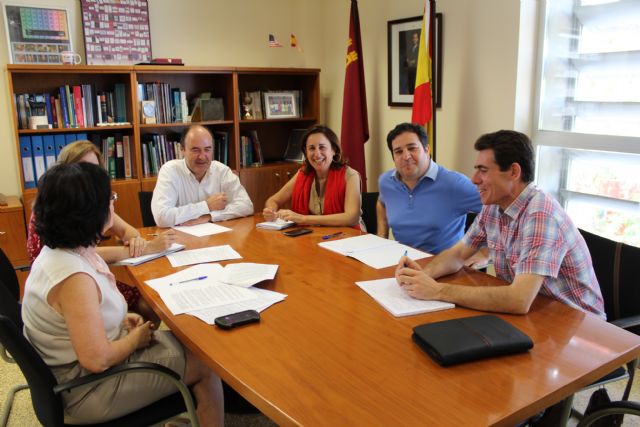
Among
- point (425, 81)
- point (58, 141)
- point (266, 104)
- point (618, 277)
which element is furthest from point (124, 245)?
point (266, 104)

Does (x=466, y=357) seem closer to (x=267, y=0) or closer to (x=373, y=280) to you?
(x=373, y=280)

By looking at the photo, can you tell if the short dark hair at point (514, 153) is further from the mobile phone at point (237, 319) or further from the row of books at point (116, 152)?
the row of books at point (116, 152)

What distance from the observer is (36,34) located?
346 centimetres

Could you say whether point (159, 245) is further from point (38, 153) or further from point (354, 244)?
point (38, 153)

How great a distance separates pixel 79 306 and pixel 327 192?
1725 mm

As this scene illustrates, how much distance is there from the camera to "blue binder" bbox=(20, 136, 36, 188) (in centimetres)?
334

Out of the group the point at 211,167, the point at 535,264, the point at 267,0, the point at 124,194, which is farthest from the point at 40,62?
the point at 535,264

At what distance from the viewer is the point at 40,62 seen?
3.47 meters

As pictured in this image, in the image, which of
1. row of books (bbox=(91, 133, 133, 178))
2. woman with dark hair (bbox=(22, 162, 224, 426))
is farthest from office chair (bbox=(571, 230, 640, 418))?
row of books (bbox=(91, 133, 133, 178))

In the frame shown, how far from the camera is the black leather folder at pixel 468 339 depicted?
1.21 m

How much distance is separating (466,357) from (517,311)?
352mm

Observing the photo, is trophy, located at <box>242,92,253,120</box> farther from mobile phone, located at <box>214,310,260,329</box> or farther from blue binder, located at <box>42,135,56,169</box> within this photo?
mobile phone, located at <box>214,310,260,329</box>

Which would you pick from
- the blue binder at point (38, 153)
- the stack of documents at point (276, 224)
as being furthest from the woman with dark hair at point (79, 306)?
the blue binder at point (38, 153)

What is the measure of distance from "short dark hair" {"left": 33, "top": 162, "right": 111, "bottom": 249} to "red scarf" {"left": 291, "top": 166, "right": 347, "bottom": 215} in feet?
5.14
